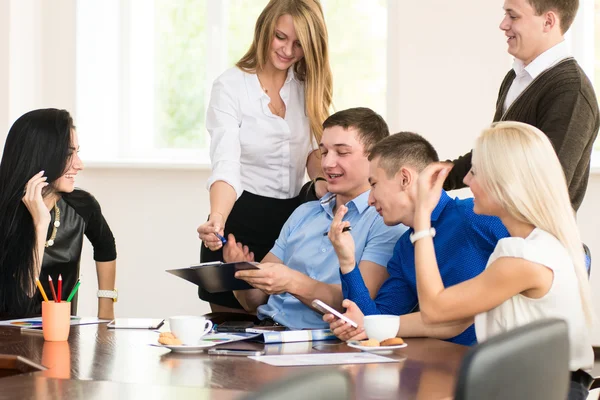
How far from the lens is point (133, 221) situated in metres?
5.51

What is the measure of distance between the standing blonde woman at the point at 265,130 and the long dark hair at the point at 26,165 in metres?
0.50

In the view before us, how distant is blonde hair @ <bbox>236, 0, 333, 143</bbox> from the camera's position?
9.40ft

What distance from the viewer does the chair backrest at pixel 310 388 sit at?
746mm

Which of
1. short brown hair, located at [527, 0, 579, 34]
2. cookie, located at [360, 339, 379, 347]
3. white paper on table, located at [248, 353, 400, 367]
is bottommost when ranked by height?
white paper on table, located at [248, 353, 400, 367]

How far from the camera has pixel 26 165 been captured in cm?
289

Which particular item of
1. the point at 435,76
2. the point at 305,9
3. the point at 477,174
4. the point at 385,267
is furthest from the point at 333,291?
the point at 435,76

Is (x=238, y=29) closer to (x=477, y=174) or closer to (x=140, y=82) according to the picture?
(x=140, y=82)

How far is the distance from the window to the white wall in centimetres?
16

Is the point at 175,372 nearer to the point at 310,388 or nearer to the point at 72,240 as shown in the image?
the point at 310,388

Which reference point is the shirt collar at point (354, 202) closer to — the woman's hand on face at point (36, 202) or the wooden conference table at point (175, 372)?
the wooden conference table at point (175, 372)

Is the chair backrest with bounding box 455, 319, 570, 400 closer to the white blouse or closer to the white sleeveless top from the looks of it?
the white sleeveless top

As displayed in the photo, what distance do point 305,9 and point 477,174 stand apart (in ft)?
3.76

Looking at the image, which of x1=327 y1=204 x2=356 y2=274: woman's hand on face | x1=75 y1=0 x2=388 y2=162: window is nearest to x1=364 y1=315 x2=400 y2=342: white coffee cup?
x1=327 y1=204 x2=356 y2=274: woman's hand on face

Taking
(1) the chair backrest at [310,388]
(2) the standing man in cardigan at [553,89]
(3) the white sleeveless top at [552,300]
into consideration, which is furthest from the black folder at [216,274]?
(1) the chair backrest at [310,388]
